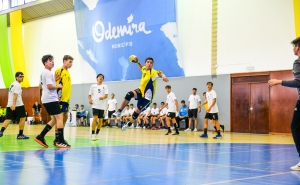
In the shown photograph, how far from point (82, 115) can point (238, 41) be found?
12.1 metres

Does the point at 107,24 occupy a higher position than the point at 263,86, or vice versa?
the point at 107,24

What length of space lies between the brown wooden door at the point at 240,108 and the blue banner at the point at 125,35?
3.35m

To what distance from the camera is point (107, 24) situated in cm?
2452

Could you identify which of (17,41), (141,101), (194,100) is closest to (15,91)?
(141,101)

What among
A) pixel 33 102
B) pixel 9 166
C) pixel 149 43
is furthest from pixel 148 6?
pixel 9 166

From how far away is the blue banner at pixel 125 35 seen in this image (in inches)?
843

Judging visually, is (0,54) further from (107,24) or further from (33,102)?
(107,24)

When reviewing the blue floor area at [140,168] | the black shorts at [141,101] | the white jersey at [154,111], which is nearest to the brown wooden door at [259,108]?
the white jersey at [154,111]

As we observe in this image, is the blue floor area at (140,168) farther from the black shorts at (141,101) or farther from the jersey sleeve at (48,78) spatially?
the black shorts at (141,101)

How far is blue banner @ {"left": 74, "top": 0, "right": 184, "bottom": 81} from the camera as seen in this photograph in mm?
21406

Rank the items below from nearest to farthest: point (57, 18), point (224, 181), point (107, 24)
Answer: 1. point (224, 181)
2. point (107, 24)
3. point (57, 18)

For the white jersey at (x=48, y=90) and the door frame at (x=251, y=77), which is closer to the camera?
the white jersey at (x=48, y=90)

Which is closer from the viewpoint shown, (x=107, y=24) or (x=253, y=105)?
(x=253, y=105)

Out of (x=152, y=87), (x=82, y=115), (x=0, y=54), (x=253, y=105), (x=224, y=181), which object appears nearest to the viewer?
(x=224, y=181)
